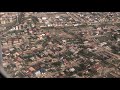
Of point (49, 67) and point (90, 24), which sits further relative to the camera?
point (90, 24)

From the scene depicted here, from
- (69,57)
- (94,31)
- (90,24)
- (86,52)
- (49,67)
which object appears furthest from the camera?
(94,31)
